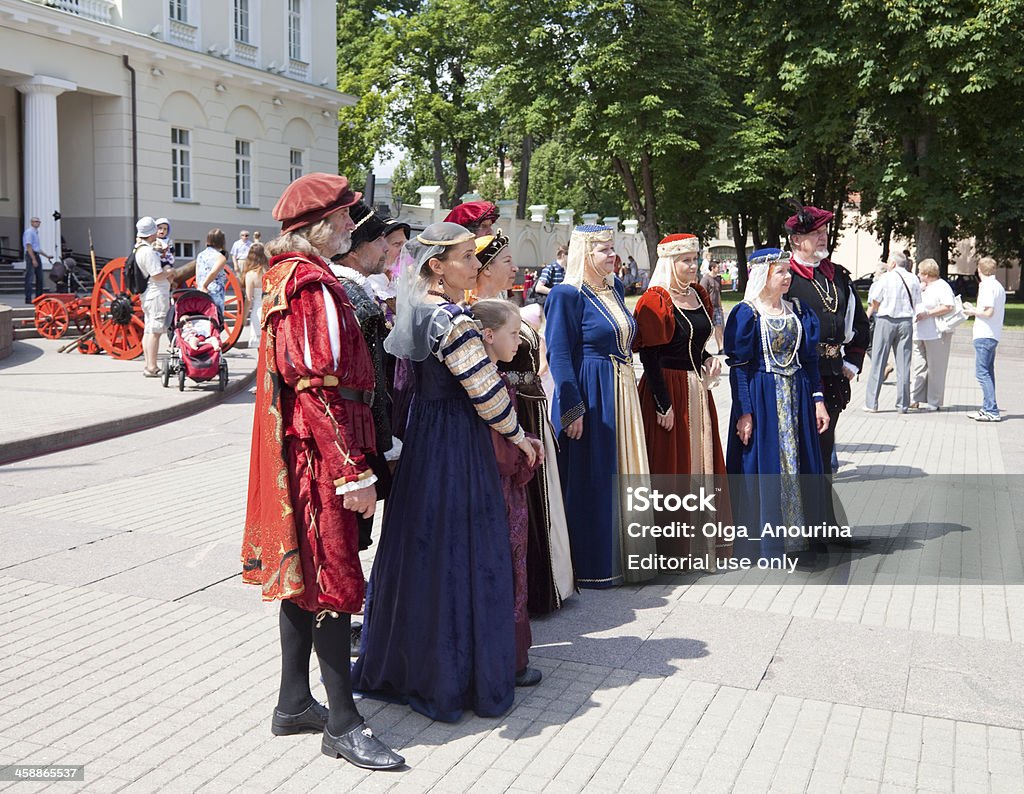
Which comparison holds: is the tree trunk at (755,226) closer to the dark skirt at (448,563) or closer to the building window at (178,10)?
the building window at (178,10)

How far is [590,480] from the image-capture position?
5.84m

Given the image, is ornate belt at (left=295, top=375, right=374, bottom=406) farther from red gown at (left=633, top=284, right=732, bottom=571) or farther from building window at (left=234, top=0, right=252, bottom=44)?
building window at (left=234, top=0, right=252, bottom=44)

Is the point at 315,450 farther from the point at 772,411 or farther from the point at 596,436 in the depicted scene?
the point at 772,411

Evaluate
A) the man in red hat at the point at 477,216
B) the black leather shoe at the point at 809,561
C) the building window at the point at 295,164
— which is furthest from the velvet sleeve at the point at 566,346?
the building window at the point at 295,164

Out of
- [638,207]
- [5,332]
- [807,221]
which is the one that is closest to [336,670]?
[807,221]

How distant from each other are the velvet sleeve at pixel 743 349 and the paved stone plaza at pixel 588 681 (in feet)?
3.33

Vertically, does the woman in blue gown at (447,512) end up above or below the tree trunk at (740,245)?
below

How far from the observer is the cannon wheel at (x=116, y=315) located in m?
Result: 15.3

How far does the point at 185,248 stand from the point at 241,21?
6.94 m

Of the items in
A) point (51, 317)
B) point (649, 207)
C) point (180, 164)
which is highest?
point (180, 164)

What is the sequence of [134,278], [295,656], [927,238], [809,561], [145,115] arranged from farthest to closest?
1. [927,238]
2. [145,115]
3. [134,278]
4. [809,561]
5. [295,656]

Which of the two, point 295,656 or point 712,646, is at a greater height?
point 295,656

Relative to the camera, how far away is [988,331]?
41.2ft

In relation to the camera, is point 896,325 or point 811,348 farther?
point 896,325
